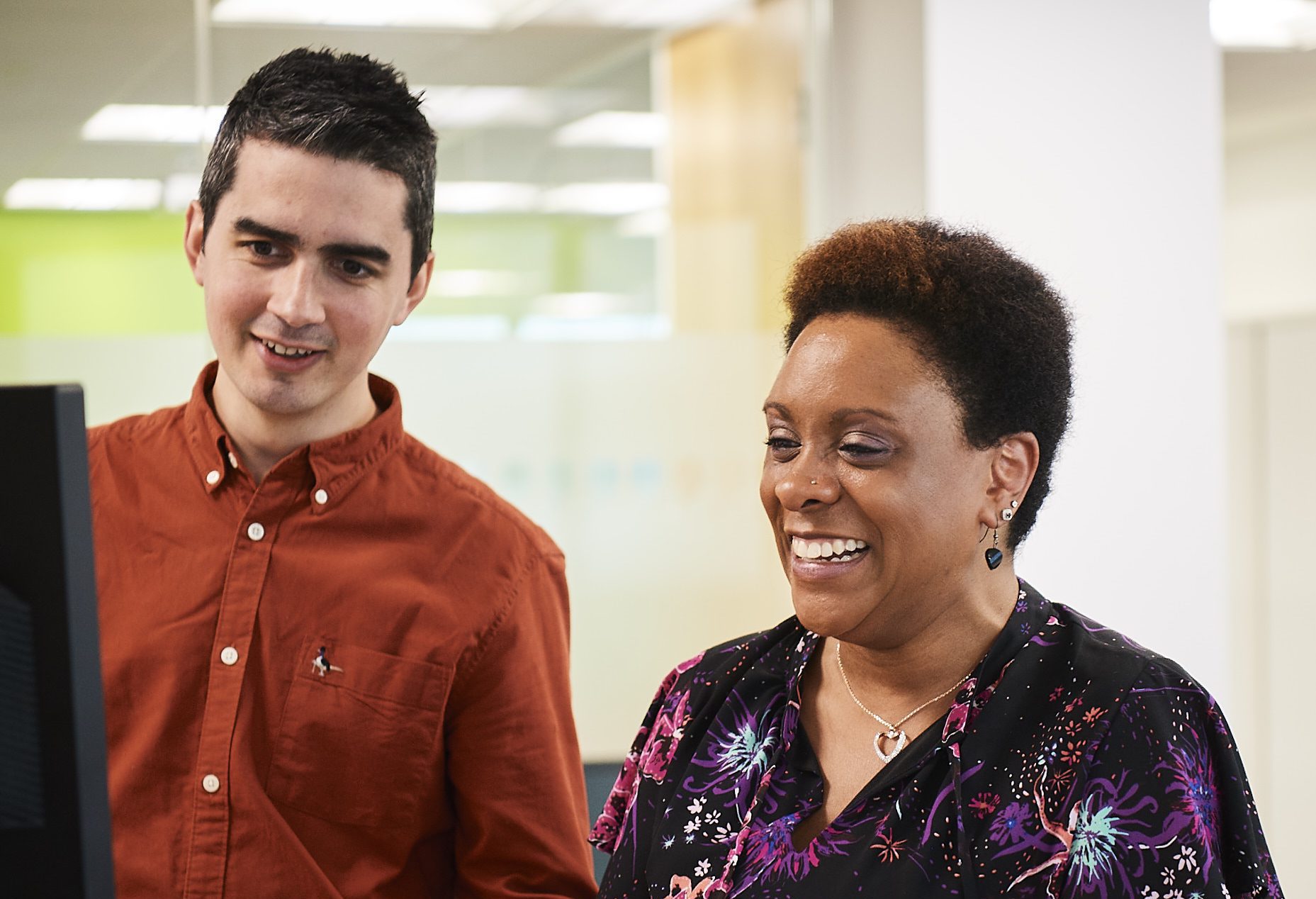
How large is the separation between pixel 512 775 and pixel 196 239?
0.76m

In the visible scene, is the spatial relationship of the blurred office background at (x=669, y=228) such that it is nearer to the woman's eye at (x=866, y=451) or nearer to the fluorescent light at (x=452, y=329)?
the fluorescent light at (x=452, y=329)

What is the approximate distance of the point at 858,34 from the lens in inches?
146

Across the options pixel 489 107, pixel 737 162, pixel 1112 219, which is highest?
pixel 489 107

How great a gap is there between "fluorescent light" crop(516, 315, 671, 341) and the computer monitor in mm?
2858

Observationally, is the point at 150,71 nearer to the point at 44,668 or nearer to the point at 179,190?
the point at 179,190

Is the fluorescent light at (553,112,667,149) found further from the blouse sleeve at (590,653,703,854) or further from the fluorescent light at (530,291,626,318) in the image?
the blouse sleeve at (590,653,703,854)

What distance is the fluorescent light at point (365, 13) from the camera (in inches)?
134

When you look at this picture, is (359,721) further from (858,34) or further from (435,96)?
(858,34)

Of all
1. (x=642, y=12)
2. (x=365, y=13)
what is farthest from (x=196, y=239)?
(x=642, y=12)

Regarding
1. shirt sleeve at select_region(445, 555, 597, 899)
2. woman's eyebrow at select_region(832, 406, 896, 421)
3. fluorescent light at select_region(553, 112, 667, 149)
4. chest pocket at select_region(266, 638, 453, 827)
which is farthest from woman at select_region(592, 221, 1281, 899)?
fluorescent light at select_region(553, 112, 667, 149)

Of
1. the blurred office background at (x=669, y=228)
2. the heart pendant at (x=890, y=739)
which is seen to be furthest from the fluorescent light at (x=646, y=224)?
the heart pendant at (x=890, y=739)

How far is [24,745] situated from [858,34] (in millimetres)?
3310

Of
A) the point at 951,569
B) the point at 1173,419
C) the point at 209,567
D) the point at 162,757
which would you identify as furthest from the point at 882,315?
the point at 1173,419

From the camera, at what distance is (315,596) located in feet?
5.40
